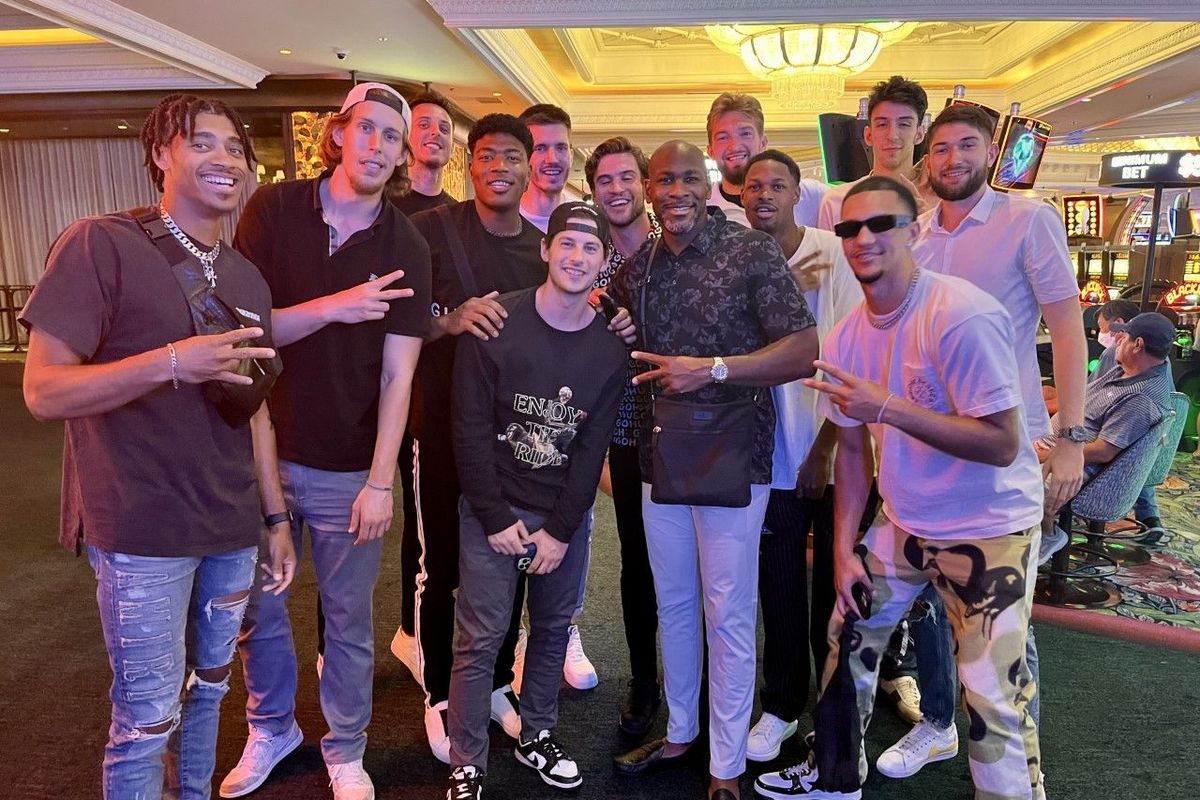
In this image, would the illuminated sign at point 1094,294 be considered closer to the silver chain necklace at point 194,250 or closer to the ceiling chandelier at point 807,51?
the ceiling chandelier at point 807,51

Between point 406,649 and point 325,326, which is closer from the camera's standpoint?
point 325,326

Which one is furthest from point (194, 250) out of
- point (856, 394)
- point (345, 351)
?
point (856, 394)

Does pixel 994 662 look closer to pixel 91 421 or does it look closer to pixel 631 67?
pixel 91 421

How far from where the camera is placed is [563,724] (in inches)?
107

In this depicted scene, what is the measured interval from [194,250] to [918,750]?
2.56m

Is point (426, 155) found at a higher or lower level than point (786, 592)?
higher

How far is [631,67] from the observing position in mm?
10812

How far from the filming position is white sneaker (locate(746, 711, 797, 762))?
2.46 meters

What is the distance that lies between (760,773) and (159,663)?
5.91 feet

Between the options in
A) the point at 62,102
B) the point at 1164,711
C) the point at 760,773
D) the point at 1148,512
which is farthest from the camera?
the point at 62,102

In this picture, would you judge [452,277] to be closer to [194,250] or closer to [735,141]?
[194,250]

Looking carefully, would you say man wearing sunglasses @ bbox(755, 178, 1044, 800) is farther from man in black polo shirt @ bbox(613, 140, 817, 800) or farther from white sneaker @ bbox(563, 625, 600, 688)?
white sneaker @ bbox(563, 625, 600, 688)

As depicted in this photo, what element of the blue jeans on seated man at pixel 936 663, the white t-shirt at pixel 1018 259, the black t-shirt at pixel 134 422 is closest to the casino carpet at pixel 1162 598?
the blue jeans on seated man at pixel 936 663

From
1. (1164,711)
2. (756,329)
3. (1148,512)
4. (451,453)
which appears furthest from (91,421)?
(1148,512)
